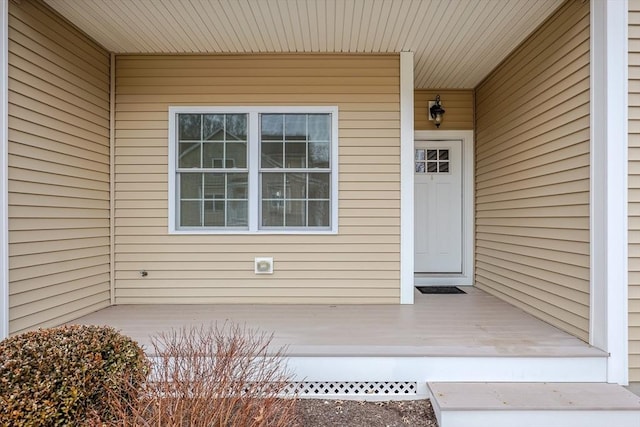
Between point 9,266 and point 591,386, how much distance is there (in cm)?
451

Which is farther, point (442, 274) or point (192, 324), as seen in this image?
point (442, 274)

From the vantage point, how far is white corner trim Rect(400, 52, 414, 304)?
405cm

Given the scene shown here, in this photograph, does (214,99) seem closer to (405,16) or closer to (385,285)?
(405,16)

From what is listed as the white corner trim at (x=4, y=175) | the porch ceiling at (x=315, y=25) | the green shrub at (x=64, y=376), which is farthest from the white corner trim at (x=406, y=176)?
the white corner trim at (x=4, y=175)

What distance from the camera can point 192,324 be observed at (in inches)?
133

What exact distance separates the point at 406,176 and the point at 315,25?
1812 mm

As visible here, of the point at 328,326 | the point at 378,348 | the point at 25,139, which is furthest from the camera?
the point at 328,326

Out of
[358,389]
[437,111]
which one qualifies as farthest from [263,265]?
[437,111]

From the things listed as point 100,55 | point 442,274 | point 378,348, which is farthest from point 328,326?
point 100,55

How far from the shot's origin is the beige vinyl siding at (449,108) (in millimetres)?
5230

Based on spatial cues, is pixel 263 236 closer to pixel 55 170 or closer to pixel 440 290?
pixel 55 170

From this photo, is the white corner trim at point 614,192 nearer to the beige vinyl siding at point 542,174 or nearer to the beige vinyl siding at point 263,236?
the beige vinyl siding at point 542,174

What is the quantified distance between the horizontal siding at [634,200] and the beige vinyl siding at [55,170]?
4811mm

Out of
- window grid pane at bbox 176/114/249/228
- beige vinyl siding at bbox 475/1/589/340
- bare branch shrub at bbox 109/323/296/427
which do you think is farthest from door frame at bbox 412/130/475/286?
bare branch shrub at bbox 109/323/296/427
